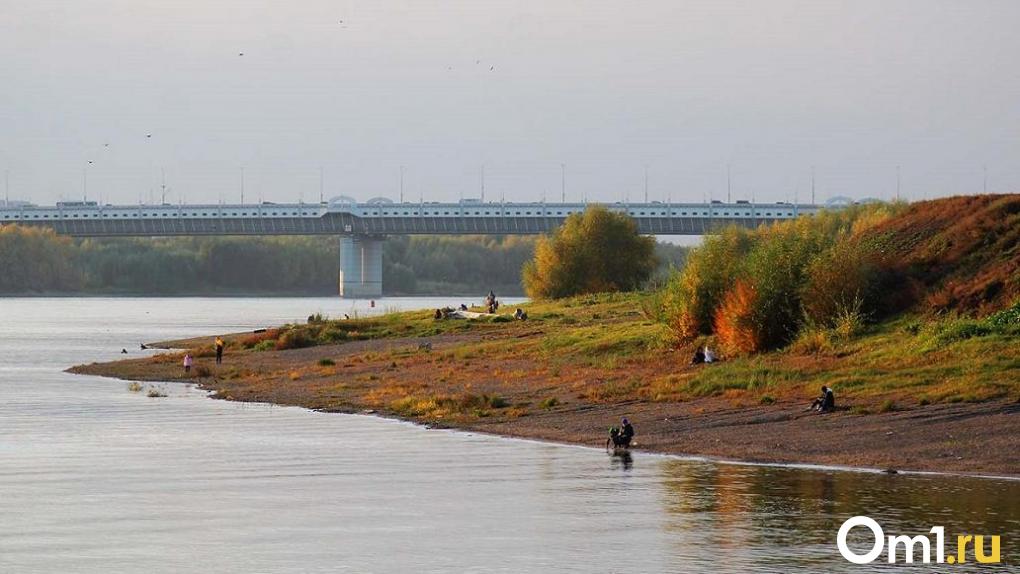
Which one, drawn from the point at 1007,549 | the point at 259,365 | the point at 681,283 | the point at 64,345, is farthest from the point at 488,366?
the point at 64,345

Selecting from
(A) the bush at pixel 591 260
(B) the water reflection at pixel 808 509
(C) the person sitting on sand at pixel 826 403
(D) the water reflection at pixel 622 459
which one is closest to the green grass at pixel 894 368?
(C) the person sitting on sand at pixel 826 403

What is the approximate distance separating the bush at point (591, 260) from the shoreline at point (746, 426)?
A: 56.8 meters

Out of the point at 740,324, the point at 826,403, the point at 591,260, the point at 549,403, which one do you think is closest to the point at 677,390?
the point at 549,403

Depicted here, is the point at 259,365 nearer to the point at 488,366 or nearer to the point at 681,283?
the point at 488,366

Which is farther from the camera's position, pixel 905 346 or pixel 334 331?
pixel 334 331

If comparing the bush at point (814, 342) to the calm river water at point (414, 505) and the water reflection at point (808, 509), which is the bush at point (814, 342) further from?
the water reflection at point (808, 509)

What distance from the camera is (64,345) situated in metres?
103

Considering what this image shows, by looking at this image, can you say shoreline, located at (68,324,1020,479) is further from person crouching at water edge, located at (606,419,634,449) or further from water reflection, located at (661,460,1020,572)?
water reflection, located at (661,460,1020,572)

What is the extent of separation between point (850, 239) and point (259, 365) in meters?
25.7

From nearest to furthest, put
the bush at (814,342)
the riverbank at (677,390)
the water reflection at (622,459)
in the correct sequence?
the water reflection at (622,459) → the riverbank at (677,390) → the bush at (814,342)

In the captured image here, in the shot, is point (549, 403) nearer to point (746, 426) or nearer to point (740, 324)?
point (746, 426)

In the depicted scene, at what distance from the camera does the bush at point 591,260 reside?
388 ft

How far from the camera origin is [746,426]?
142 ft

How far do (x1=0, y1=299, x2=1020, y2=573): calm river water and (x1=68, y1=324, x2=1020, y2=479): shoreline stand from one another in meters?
1.34
